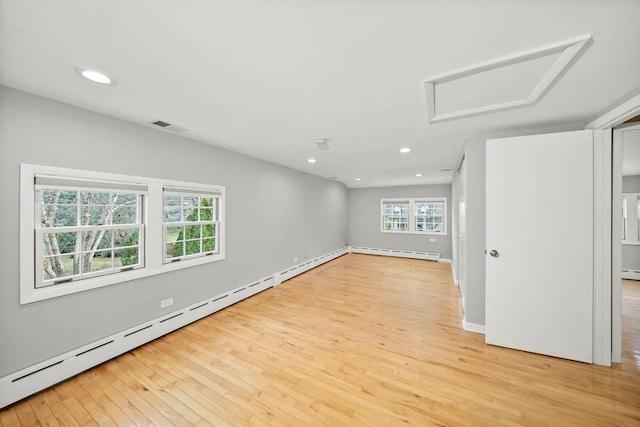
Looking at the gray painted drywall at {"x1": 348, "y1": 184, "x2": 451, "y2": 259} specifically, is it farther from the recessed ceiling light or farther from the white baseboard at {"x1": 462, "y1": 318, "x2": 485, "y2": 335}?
the recessed ceiling light

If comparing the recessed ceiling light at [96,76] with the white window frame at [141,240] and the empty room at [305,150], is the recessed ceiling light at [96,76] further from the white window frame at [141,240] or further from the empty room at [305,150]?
the white window frame at [141,240]

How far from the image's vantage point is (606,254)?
2129 mm

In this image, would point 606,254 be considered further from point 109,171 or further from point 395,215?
point 395,215

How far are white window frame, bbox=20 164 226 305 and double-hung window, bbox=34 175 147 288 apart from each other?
39 mm

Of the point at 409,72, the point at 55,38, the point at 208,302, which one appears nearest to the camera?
the point at 55,38

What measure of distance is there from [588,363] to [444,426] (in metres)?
1.85

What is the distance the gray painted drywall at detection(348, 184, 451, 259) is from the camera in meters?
6.88

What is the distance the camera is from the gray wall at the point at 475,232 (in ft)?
9.02

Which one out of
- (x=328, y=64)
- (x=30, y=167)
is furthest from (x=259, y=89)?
(x=30, y=167)

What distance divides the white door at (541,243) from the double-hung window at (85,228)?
3.92 m

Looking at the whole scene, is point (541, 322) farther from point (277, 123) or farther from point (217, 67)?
point (217, 67)

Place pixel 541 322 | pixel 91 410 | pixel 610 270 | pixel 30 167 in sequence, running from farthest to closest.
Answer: pixel 541 322 < pixel 610 270 < pixel 30 167 < pixel 91 410

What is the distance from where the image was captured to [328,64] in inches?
55.2

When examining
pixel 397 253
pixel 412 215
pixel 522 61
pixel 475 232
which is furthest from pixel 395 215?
pixel 522 61
